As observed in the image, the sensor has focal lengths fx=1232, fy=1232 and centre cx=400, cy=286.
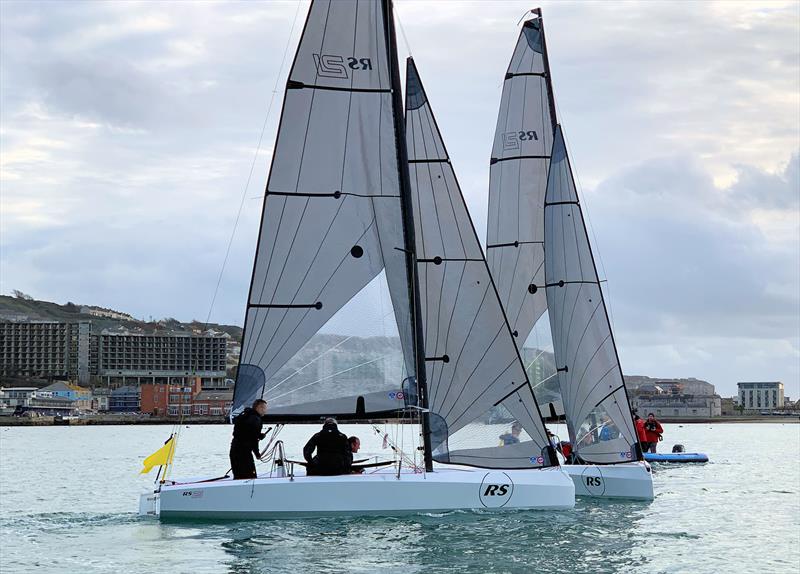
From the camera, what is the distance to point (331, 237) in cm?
1872

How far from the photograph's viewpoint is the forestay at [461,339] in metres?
18.8

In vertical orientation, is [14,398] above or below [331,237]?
above

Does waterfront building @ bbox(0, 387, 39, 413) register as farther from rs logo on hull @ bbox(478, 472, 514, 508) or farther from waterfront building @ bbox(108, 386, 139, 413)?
rs logo on hull @ bbox(478, 472, 514, 508)

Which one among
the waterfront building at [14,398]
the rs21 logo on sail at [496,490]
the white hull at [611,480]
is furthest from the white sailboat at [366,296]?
the waterfront building at [14,398]

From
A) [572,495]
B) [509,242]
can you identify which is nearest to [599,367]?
[509,242]

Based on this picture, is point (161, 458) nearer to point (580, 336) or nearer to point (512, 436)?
point (512, 436)

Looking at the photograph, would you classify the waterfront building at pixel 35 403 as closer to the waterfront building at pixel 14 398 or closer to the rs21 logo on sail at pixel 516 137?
the waterfront building at pixel 14 398

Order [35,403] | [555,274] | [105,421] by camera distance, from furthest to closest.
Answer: [35,403]
[105,421]
[555,274]

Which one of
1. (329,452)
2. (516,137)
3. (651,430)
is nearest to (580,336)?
(516,137)

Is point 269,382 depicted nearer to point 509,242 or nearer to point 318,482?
point 318,482

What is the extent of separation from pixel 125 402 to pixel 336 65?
604 feet

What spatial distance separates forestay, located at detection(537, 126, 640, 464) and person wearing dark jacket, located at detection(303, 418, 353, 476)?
652 centimetres

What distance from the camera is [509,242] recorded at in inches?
1016

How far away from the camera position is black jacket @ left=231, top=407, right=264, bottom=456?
17.6 m
